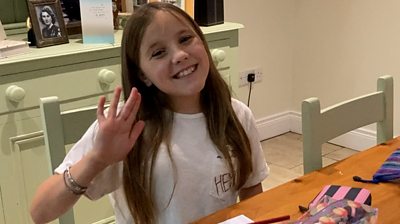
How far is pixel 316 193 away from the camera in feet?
4.22

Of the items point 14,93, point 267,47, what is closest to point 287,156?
point 267,47

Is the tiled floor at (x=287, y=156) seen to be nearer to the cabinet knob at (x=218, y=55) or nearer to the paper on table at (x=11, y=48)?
the cabinet knob at (x=218, y=55)

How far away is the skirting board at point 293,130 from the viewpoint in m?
3.42

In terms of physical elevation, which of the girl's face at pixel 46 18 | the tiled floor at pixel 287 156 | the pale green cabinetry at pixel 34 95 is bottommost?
the tiled floor at pixel 287 156

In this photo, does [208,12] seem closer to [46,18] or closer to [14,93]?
[46,18]

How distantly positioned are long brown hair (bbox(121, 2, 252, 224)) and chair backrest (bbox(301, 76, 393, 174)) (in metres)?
0.16

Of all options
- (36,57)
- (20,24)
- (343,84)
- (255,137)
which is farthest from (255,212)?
(343,84)

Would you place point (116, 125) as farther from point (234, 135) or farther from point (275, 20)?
point (275, 20)

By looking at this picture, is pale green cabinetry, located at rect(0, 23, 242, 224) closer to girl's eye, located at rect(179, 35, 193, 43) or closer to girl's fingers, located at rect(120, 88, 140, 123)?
girl's eye, located at rect(179, 35, 193, 43)

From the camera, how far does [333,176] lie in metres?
1.38

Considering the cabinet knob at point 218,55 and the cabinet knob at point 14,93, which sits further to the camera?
the cabinet knob at point 218,55

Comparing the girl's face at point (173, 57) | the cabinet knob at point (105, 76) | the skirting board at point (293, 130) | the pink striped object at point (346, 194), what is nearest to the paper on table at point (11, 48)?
the cabinet knob at point (105, 76)

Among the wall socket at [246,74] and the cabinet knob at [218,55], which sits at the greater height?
the cabinet knob at [218,55]

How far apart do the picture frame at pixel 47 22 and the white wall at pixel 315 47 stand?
1204 mm
